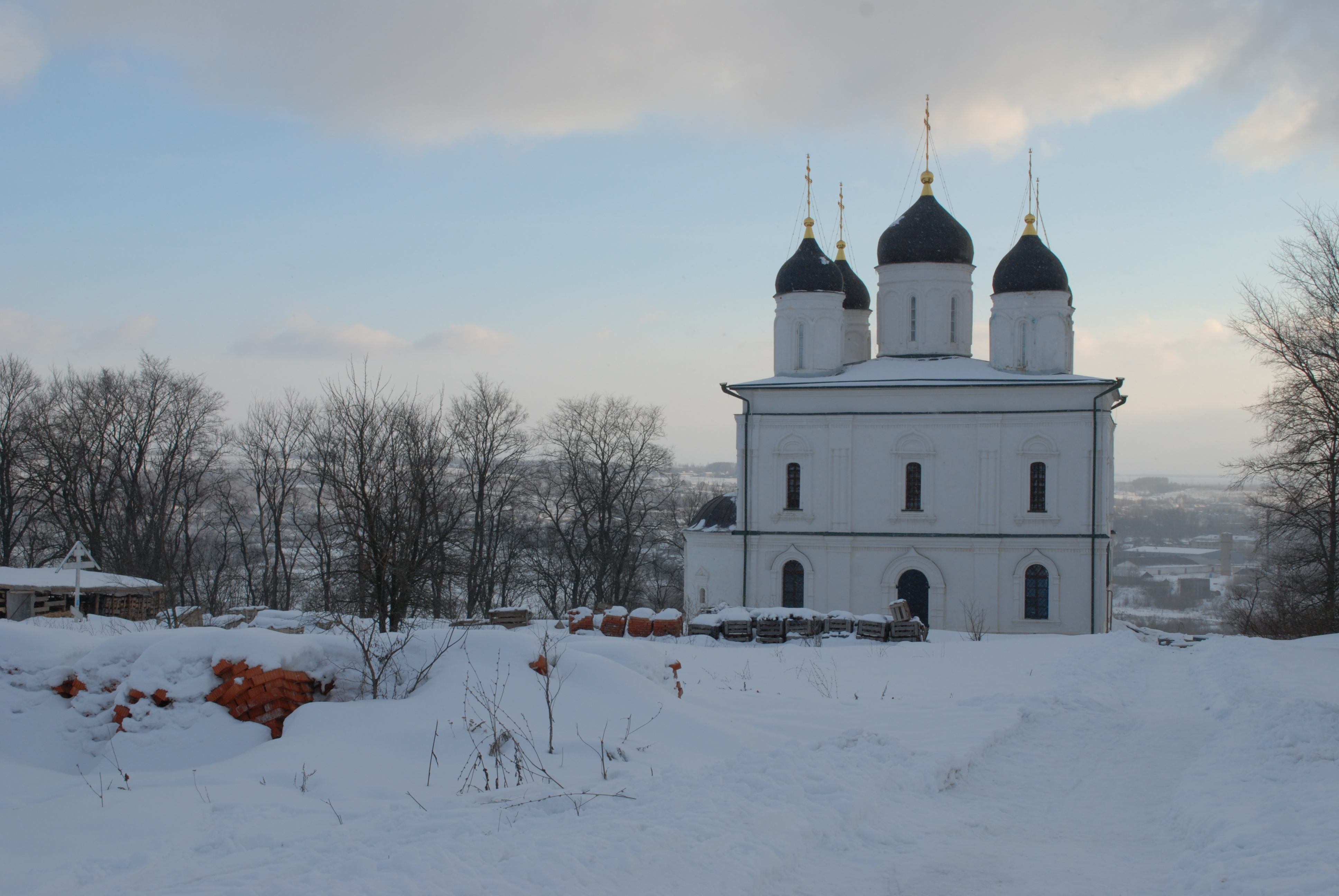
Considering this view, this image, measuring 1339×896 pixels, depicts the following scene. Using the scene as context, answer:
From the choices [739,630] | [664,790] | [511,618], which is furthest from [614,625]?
[664,790]

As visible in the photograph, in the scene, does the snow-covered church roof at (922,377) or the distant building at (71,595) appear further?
the snow-covered church roof at (922,377)

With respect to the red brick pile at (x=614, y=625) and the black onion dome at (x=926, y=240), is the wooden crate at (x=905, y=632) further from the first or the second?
the black onion dome at (x=926, y=240)

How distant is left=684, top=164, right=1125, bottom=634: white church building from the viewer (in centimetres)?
2667

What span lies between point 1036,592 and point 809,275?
36.0ft

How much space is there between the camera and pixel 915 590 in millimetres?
27344

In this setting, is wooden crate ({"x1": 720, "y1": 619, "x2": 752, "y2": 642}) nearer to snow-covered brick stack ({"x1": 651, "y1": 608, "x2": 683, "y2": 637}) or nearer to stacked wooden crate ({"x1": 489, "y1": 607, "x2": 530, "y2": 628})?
snow-covered brick stack ({"x1": 651, "y1": 608, "x2": 683, "y2": 637})

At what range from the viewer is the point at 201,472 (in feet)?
122

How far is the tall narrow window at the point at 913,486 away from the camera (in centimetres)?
2759

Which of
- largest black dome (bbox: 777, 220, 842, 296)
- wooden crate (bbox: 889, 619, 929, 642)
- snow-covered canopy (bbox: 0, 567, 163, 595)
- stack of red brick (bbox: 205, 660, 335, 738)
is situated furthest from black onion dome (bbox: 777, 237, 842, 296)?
stack of red brick (bbox: 205, 660, 335, 738)

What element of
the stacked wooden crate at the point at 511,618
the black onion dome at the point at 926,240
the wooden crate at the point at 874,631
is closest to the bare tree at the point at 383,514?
the stacked wooden crate at the point at 511,618

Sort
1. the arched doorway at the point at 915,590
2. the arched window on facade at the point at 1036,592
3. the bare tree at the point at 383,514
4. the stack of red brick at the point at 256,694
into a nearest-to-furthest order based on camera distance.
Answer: the stack of red brick at the point at 256,694 → the bare tree at the point at 383,514 → the arched window on facade at the point at 1036,592 → the arched doorway at the point at 915,590

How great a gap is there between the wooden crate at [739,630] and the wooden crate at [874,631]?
7.29 ft

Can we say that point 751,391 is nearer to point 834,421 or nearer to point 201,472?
point 834,421

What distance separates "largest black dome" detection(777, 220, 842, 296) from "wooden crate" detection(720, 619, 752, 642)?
13442 mm
